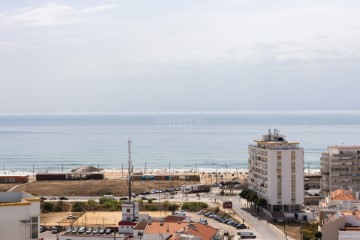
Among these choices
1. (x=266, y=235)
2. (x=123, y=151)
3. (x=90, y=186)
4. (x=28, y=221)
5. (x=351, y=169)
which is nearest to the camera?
(x=28, y=221)

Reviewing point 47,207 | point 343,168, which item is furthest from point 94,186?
point 343,168

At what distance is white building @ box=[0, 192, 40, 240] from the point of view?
11.4m

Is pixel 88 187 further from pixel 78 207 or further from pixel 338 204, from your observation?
pixel 338 204

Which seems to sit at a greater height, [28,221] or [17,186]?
[28,221]

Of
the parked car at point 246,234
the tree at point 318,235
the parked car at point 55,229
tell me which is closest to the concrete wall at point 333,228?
the tree at point 318,235

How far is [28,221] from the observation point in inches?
456

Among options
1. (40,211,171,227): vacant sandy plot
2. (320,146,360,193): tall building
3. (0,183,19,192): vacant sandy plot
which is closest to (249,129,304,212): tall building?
(40,211,171,227): vacant sandy plot

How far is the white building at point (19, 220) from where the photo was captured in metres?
11.4

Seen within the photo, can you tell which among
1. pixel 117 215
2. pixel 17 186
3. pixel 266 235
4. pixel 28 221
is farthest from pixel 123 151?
pixel 28 221

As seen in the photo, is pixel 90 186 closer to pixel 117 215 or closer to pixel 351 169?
pixel 117 215

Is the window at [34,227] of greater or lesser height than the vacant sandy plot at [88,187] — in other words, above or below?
above

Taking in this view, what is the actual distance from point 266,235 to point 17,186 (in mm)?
36156

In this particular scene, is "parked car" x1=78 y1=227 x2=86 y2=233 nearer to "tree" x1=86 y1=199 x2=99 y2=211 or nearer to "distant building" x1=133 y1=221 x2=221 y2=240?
"distant building" x1=133 y1=221 x2=221 y2=240

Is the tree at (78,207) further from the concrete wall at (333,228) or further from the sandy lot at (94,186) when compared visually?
the concrete wall at (333,228)
